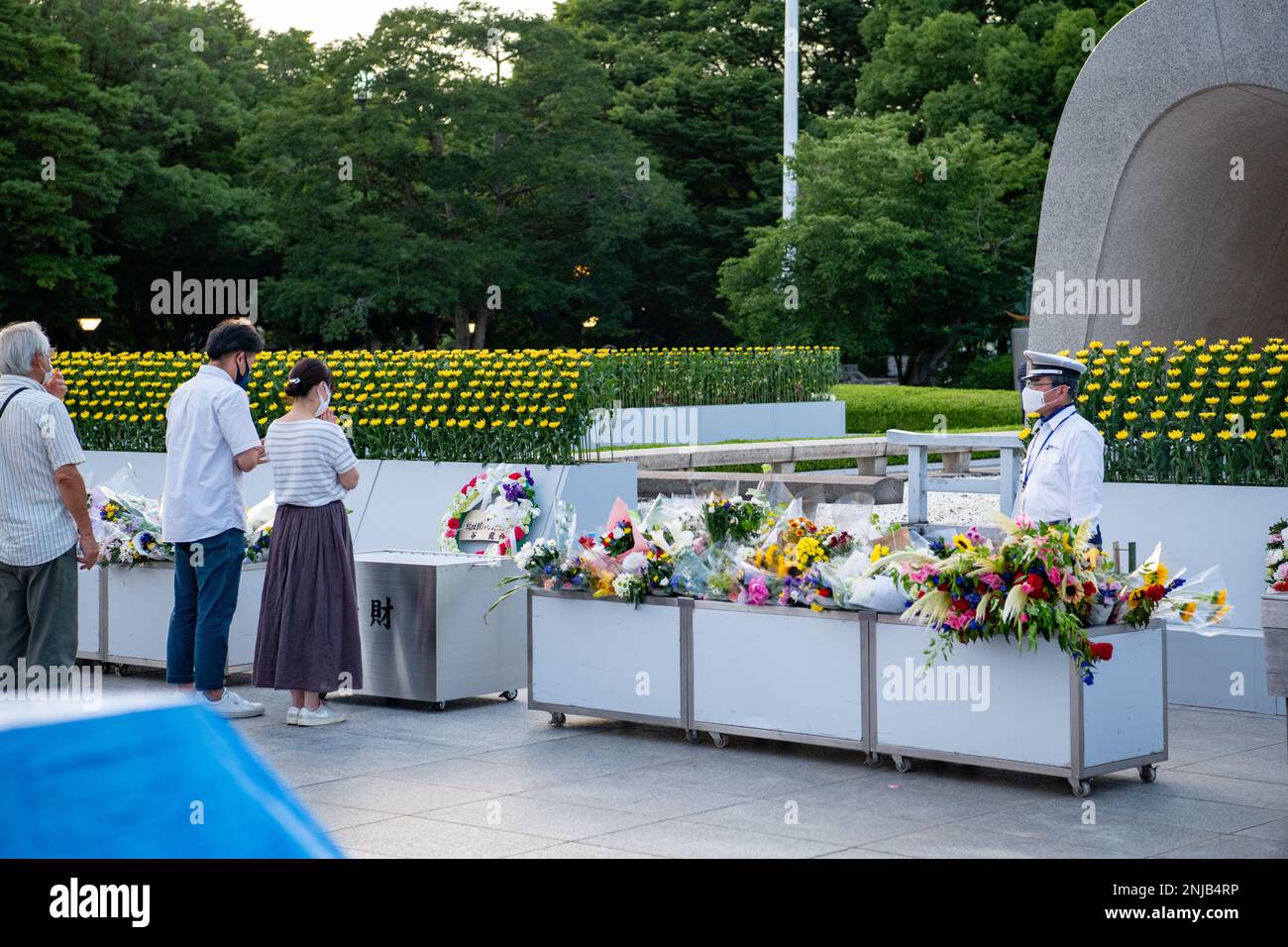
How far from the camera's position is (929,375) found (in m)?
40.8

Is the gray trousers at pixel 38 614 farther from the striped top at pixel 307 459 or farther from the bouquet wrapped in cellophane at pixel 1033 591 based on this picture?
the bouquet wrapped in cellophane at pixel 1033 591

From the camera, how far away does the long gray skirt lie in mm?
8531

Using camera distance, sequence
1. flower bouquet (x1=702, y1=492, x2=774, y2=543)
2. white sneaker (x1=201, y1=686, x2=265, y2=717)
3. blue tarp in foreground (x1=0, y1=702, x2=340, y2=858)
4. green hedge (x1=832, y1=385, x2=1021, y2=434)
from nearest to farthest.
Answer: blue tarp in foreground (x1=0, y1=702, x2=340, y2=858)
flower bouquet (x1=702, y1=492, x2=774, y2=543)
white sneaker (x1=201, y1=686, x2=265, y2=717)
green hedge (x1=832, y1=385, x2=1021, y2=434)

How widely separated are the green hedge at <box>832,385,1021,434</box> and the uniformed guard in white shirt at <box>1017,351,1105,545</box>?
1995 centimetres

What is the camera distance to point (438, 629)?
30.1 ft

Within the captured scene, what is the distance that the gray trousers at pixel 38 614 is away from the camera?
23.7 ft

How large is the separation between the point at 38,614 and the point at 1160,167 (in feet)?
30.8

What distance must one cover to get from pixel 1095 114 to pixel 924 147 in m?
25.7

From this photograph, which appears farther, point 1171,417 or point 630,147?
point 630,147

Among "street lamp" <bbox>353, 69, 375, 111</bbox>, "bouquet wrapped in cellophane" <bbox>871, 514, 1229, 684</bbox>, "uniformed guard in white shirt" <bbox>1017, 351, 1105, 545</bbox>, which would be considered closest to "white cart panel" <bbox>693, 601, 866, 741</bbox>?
"bouquet wrapped in cellophane" <bbox>871, 514, 1229, 684</bbox>

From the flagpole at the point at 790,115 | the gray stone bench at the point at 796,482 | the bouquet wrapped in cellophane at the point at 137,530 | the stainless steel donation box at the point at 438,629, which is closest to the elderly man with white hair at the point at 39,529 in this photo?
the stainless steel donation box at the point at 438,629

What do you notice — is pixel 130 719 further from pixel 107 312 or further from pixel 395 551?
pixel 107 312

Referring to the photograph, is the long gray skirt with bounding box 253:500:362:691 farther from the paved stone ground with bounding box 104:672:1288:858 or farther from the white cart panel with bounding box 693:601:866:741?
the white cart panel with bounding box 693:601:866:741
